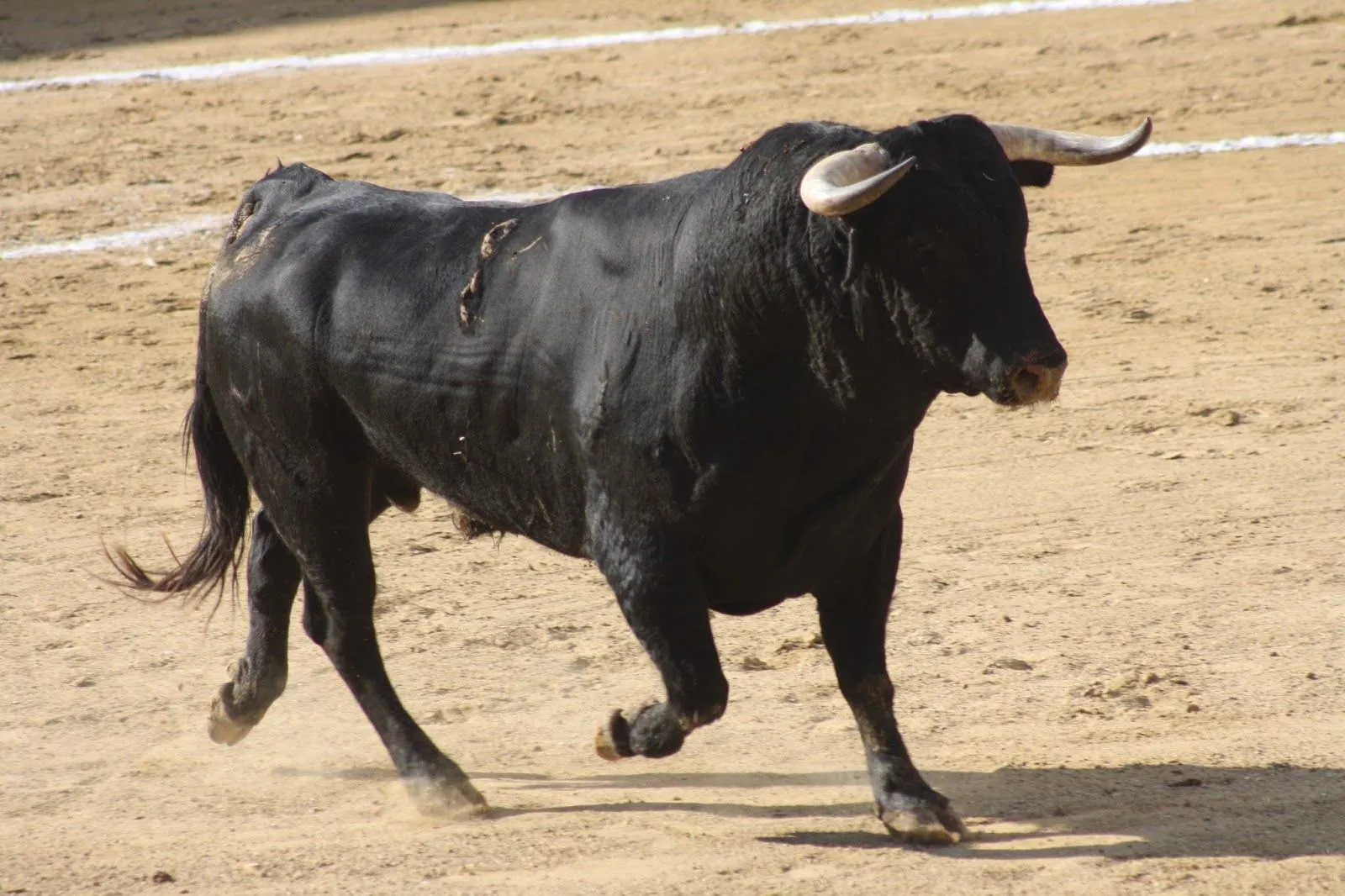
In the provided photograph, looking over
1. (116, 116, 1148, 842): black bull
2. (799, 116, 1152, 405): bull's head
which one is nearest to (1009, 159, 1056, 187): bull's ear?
(116, 116, 1148, 842): black bull

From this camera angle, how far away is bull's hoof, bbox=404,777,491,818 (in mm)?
4938

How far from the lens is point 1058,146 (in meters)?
4.43

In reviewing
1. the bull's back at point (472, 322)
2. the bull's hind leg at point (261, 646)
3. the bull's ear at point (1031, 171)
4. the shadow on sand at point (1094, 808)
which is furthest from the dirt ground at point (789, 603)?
the bull's ear at point (1031, 171)

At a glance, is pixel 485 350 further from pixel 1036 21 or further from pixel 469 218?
pixel 1036 21

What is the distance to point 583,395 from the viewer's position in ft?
14.8

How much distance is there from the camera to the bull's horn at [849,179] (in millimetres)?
3869

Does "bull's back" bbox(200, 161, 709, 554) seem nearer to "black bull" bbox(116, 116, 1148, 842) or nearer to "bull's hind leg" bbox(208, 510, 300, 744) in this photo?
"black bull" bbox(116, 116, 1148, 842)

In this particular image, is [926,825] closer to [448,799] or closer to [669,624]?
[669,624]

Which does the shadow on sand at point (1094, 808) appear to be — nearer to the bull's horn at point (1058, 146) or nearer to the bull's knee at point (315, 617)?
the bull's knee at point (315, 617)

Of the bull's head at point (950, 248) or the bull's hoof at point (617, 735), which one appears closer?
the bull's head at point (950, 248)

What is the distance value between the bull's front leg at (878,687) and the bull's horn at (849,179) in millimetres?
997

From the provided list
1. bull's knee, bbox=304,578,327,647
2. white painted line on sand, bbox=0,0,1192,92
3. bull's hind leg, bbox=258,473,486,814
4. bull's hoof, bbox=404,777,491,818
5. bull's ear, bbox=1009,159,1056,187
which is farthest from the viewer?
white painted line on sand, bbox=0,0,1192,92

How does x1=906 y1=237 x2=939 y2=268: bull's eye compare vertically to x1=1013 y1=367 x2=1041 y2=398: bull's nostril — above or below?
above

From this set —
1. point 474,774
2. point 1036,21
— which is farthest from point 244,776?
point 1036,21
